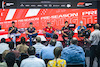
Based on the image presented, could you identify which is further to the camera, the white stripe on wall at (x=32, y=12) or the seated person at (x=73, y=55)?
the white stripe on wall at (x=32, y=12)

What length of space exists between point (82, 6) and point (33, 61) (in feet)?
23.3

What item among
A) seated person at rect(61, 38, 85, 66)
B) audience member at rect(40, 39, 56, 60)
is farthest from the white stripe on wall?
seated person at rect(61, 38, 85, 66)

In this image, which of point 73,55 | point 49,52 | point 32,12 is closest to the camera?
point 73,55

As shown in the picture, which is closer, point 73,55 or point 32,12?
point 73,55

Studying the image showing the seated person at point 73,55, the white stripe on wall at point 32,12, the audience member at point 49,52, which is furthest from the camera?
the white stripe on wall at point 32,12

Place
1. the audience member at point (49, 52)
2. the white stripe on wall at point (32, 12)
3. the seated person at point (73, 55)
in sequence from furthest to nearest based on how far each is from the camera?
the white stripe on wall at point (32, 12) → the audience member at point (49, 52) → the seated person at point (73, 55)

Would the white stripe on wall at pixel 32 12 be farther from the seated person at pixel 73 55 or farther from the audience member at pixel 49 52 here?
the seated person at pixel 73 55

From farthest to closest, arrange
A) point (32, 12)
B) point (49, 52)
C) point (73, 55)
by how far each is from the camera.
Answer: point (32, 12), point (49, 52), point (73, 55)

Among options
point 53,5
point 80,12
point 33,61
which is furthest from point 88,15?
point 33,61

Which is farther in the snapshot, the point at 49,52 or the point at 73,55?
the point at 49,52

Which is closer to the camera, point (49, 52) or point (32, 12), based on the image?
point (49, 52)

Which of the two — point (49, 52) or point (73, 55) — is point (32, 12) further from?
point (73, 55)

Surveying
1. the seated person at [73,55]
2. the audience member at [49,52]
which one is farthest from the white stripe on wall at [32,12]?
the seated person at [73,55]

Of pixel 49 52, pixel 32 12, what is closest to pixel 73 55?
pixel 49 52
